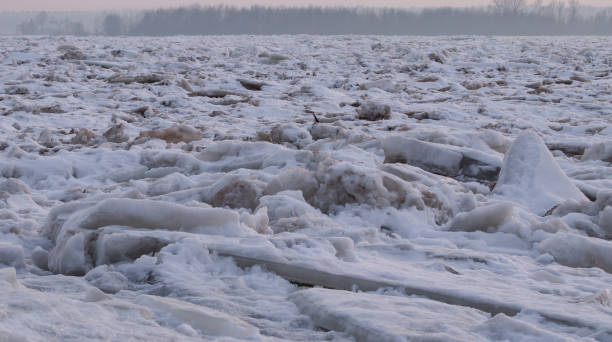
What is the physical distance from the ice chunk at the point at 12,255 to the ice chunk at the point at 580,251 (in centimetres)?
168

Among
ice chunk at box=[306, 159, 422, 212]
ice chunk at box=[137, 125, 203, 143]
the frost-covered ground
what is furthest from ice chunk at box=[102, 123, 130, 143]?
ice chunk at box=[306, 159, 422, 212]

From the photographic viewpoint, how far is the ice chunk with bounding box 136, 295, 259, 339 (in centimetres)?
132

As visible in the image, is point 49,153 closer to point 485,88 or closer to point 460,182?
point 460,182

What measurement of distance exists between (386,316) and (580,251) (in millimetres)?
952

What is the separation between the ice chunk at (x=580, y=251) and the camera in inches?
77.2

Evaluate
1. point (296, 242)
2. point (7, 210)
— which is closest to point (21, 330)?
point (296, 242)

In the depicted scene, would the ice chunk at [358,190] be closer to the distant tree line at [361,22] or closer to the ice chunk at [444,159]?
the ice chunk at [444,159]

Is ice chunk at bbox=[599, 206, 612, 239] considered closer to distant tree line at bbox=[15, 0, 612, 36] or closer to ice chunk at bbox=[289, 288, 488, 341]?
ice chunk at bbox=[289, 288, 488, 341]

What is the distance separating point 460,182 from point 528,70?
7.32 metres

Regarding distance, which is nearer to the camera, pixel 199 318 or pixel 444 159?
pixel 199 318

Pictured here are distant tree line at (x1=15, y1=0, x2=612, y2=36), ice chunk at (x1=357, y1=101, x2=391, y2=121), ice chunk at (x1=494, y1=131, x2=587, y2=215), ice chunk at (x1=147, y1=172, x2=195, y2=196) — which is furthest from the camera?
distant tree line at (x1=15, y1=0, x2=612, y2=36)

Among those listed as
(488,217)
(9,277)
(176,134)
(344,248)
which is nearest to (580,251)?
(488,217)

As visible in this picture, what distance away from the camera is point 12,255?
1.84m

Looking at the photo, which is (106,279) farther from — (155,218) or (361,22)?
(361,22)
